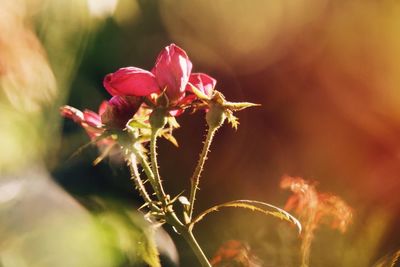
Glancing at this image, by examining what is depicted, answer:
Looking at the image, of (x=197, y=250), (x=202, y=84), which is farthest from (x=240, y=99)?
(x=197, y=250)

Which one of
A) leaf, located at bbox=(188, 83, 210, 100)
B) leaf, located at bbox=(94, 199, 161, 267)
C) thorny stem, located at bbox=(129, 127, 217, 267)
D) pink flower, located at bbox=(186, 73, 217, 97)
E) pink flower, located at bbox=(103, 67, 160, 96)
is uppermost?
pink flower, located at bbox=(186, 73, 217, 97)

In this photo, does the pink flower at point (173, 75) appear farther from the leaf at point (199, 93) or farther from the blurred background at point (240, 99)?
the blurred background at point (240, 99)

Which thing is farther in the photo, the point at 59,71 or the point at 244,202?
the point at 59,71

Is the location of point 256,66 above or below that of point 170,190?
above

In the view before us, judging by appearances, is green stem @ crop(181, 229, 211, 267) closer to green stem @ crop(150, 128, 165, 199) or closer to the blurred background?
green stem @ crop(150, 128, 165, 199)

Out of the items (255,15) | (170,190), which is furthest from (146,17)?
(170,190)

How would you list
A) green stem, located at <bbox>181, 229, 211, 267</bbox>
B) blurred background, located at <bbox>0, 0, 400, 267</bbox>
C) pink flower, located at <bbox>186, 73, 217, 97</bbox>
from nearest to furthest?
green stem, located at <bbox>181, 229, 211, 267</bbox> → pink flower, located at <bbox>186, 73, 217, 97</bbox> → blurred background, located at <bbox>0, 0, 400, 267</bbox>

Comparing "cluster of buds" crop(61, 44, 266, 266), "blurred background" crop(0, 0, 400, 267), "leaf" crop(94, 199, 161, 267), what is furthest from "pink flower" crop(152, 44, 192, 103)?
"blurred background" crop(0, 0, 400, 267)

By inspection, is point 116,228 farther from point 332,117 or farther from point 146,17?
point 146,17

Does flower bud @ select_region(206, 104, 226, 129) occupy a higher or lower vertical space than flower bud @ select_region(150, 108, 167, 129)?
higher
